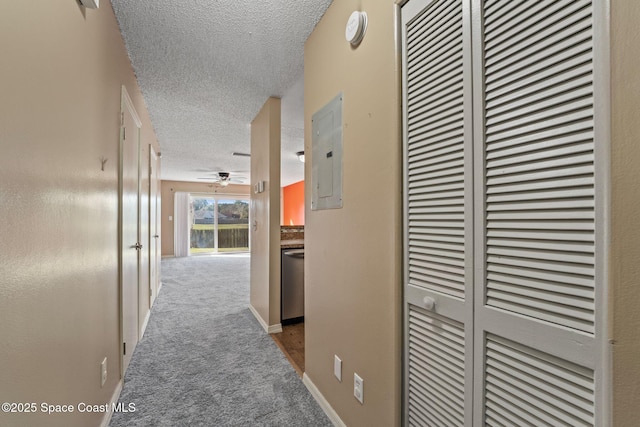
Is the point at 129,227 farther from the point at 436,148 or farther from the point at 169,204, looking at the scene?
the point at 169,204

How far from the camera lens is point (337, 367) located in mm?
1540

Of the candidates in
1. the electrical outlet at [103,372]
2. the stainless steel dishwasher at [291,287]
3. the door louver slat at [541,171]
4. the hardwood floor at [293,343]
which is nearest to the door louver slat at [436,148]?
the door louver slat at [541,171]

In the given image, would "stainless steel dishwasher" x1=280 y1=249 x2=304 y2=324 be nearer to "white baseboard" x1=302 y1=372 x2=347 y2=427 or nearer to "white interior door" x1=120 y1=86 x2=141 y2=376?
"white baseboard" x1=302 y1=372 x2=347 y2=427

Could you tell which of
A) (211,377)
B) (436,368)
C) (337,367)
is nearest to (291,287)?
(211,377)

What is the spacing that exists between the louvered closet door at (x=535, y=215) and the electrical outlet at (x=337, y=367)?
0.82m

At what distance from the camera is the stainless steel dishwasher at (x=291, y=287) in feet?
10.2

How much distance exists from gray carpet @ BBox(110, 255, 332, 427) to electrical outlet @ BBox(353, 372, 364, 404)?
1.30 feet

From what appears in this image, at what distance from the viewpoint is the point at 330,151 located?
1.62 meters

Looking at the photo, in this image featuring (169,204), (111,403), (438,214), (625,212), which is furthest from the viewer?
(169,204)

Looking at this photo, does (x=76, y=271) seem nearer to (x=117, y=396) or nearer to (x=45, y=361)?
(x=45, y=361)

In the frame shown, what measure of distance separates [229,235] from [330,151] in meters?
8.79

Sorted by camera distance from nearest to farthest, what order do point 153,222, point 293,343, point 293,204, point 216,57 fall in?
point 216,57 < point 293,343 < point 153,222 < point 293,204

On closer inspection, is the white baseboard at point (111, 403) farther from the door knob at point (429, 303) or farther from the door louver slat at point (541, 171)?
the door louver slat at point (541, 171)

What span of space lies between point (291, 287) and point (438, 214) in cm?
243
